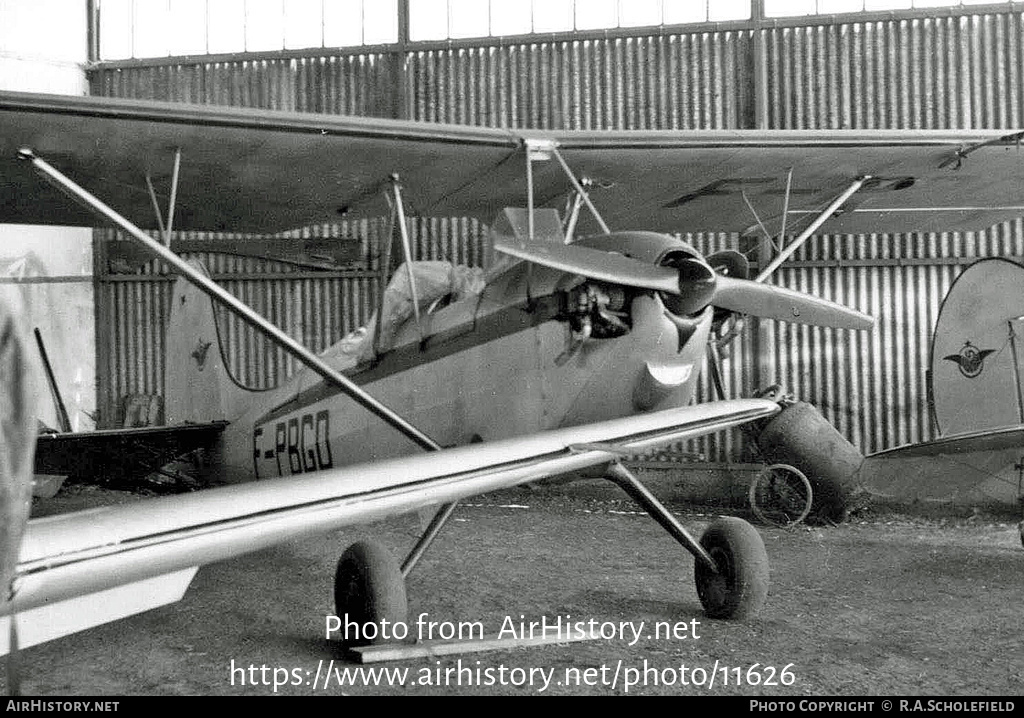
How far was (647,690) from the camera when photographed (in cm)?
332

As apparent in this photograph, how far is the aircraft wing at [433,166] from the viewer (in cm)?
430

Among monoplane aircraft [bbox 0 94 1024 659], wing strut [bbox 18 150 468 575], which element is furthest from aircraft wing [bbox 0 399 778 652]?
wing strut [bbox 18 150 468 575]

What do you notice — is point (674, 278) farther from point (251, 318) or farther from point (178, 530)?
point (178, 530)

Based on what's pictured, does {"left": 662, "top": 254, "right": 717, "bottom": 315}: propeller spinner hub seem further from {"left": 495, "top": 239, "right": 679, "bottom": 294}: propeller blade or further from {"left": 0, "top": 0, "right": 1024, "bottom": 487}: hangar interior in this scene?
{"left": 0, "top": 0, "right": 1024, "bottom": 487}: hangar interior

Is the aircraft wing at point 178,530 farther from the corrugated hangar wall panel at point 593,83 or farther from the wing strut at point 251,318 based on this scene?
the corrugated hangar wall panel at point 593,83

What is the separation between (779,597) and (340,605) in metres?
2.39

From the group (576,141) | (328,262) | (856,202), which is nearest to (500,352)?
(576,141)

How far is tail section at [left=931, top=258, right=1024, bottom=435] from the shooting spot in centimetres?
632

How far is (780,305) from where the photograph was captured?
13.9 feet

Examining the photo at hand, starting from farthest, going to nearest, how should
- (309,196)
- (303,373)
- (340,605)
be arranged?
(303,373) → (309,196) → (340,605)

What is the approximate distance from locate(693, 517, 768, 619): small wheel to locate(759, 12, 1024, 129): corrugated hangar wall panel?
6.78 metres

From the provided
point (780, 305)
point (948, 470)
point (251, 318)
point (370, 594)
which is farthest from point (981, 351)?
point (251, 318)

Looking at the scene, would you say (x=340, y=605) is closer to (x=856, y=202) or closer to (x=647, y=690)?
(x=647, y=690)

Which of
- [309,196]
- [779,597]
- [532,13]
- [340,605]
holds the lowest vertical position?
[779,597]
